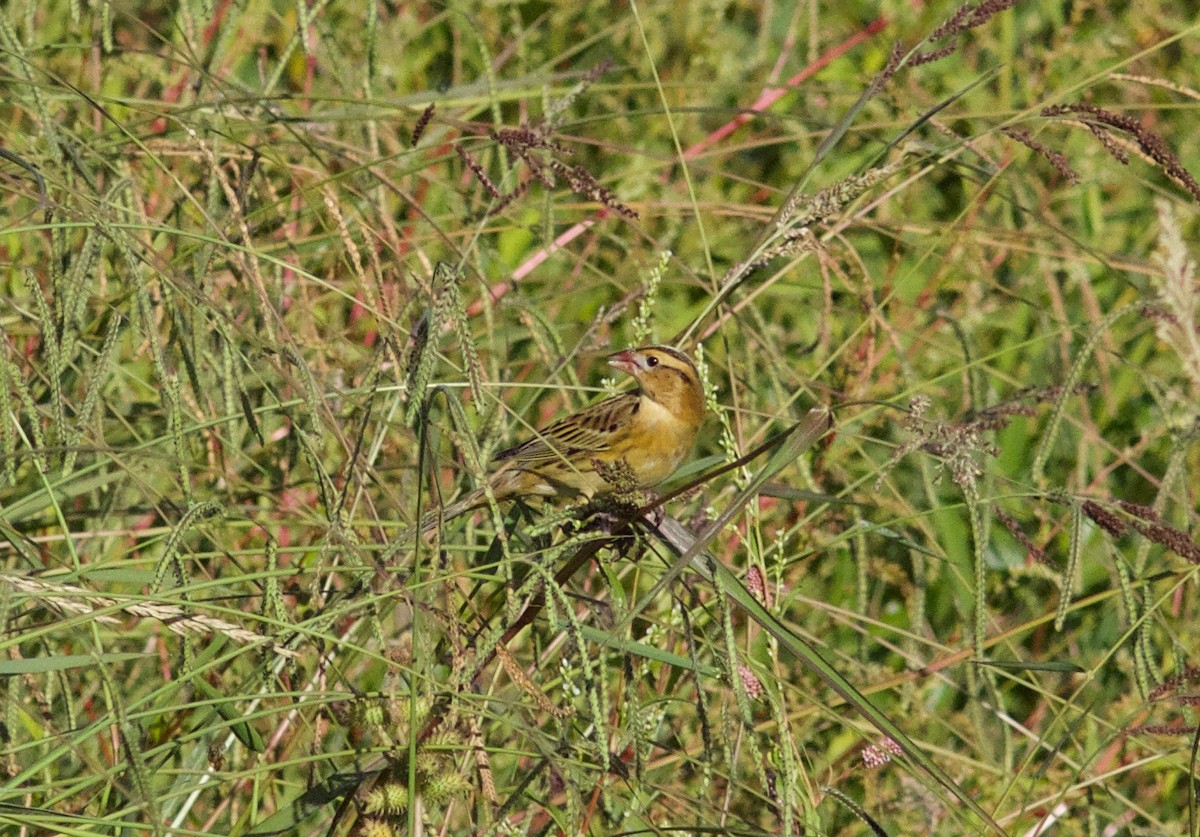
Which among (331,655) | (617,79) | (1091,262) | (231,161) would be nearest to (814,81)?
(617,79)

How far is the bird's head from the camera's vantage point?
11.4ft

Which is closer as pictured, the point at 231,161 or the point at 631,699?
the point at 631,699

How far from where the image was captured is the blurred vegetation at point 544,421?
84.0 inches

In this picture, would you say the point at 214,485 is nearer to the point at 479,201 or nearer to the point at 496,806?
the point at 479,201

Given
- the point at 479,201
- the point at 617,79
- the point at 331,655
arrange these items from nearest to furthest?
the point at 331,655, the point at 479,201, the point at 617,79

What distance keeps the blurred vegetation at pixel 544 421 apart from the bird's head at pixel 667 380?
0.11m

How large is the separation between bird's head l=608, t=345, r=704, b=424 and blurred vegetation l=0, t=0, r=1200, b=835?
112 millimetres

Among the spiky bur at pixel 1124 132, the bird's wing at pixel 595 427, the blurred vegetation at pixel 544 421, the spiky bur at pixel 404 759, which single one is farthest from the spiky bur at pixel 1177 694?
the bird's wing at pixel 595 427

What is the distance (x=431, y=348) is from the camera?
6.16 ft

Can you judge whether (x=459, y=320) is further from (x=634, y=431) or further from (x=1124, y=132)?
(x=634, y=431)

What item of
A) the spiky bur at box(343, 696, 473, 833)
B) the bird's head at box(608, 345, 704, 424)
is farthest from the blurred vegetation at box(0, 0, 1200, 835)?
the bird's head at box(608, 345, 704, 424)

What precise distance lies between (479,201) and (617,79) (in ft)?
Answer: 6.46

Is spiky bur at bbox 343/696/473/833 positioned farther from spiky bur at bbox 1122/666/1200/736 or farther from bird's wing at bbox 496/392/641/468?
bird's wing at bbox 496/392/641/468

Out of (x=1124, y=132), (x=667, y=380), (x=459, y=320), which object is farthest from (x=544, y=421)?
(x=459, y=320)
